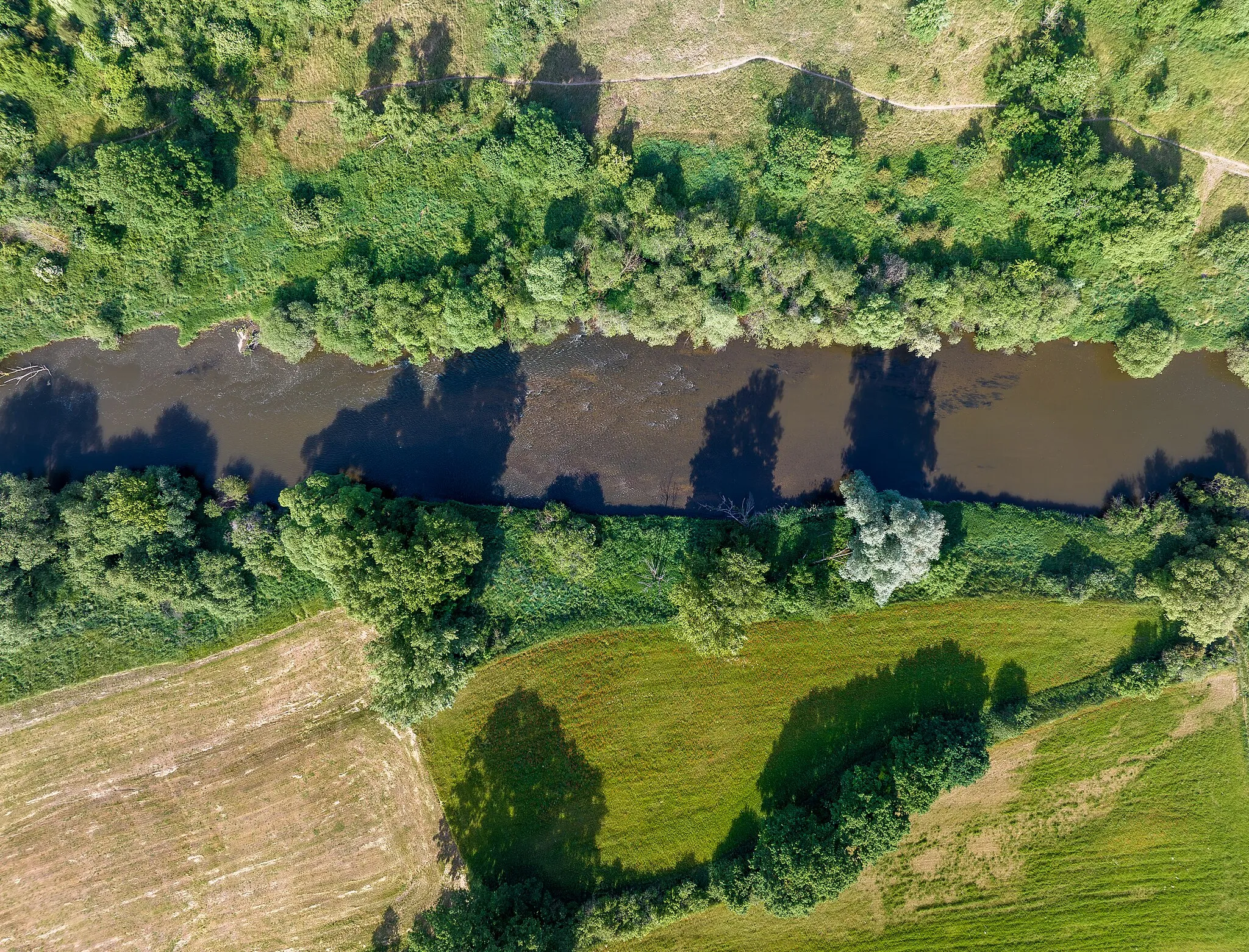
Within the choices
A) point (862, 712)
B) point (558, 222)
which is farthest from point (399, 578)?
point (862, 712)

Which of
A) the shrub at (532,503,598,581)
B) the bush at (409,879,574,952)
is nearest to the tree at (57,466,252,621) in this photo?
the shrub at (532,503,598,581)

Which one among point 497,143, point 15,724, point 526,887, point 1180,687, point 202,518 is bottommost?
point 526,887

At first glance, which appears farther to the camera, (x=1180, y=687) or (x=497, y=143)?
(x=1180, y=687)

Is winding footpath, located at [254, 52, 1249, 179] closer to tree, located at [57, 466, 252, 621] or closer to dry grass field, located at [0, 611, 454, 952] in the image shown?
tree, located at [57, 466, 252, 621]

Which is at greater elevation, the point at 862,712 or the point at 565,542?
the point at 565,542

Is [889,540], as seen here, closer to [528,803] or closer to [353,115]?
[528,803]

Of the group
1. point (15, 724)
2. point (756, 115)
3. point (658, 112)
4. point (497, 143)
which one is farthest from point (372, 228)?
point (15, 724)

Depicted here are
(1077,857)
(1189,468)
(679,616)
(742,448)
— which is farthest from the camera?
(1189,468)

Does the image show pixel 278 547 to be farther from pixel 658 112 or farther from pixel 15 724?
pixel 658 112
